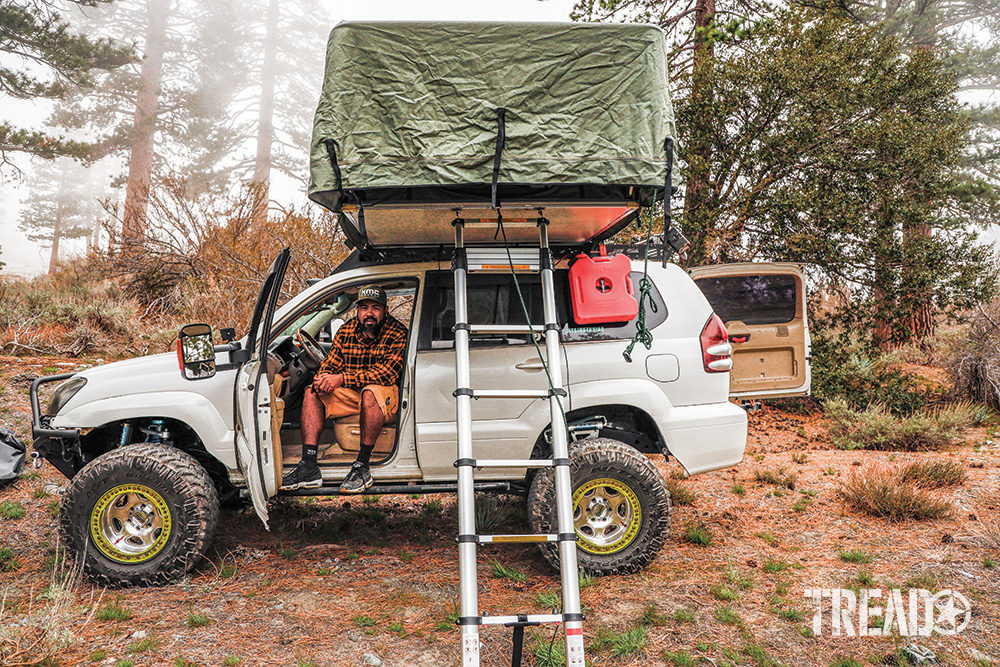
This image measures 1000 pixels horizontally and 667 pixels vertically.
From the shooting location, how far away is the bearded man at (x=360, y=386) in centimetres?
443

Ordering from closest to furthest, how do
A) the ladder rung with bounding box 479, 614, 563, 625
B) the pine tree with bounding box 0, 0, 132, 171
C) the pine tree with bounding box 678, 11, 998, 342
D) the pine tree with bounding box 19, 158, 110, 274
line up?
the ladder rung with bounding box 479, 614, 563, 625, the pine tree with bounding box 678, 11, 998, 342, the pine tree with bounding box 0, 0, 132, 171, the pine tree with bounding box 19, 158, 110, 274

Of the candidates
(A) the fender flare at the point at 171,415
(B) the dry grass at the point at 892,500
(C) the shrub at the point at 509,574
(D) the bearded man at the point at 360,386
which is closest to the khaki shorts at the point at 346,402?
(D) the bearded man at the point at 360,386

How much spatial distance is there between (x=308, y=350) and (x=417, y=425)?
51.9 inches

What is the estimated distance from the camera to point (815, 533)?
5.21m

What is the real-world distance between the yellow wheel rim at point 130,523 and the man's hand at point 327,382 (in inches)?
45.4

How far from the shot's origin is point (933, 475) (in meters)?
6.11

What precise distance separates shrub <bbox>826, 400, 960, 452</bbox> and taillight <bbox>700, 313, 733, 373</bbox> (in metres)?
4.56

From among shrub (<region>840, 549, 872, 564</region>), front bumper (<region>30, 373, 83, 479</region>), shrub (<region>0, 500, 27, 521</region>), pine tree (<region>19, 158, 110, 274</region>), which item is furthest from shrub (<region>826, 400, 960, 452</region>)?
pine tree (<region>19, 158, 110, 274</region>)

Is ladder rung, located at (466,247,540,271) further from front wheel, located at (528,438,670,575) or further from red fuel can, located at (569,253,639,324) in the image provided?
front wheel, located at (528,438,670,575)

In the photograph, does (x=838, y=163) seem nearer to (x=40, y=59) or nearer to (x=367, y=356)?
(x=367, y=356)

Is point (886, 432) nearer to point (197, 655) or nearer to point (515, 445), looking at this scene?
point (515, 445)

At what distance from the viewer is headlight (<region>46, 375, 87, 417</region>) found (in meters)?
4.31

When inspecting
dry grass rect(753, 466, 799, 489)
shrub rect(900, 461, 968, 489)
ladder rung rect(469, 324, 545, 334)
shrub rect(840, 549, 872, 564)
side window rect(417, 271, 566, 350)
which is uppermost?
side window rect(417, 271, 566, 350)

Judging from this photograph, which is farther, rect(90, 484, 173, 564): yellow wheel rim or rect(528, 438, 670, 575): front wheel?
rect(528, 438, 670, 575): front wheel
